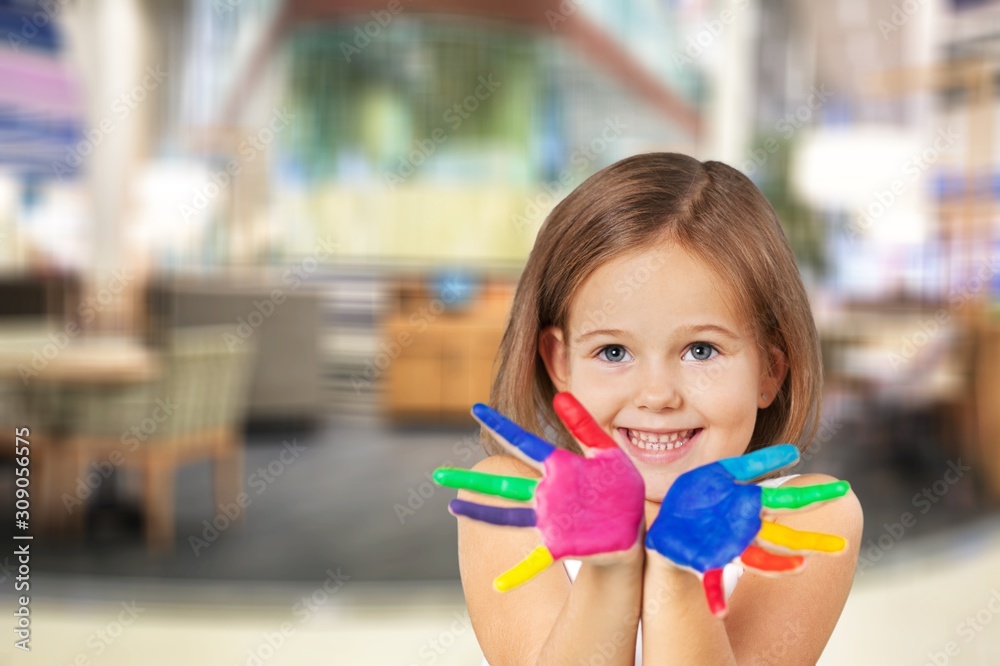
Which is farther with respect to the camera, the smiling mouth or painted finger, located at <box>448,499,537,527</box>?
the smiling mouth

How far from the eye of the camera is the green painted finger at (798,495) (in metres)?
0.63

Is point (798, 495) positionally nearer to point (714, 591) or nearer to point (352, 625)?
point (714, 591)

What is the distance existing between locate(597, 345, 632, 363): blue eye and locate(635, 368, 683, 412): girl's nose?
3cm

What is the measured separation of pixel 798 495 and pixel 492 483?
0.20 meters

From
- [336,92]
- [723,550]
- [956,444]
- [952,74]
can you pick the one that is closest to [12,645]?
[723,550]

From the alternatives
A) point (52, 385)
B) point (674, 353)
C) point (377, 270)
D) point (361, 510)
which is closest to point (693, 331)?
point (674, 353)

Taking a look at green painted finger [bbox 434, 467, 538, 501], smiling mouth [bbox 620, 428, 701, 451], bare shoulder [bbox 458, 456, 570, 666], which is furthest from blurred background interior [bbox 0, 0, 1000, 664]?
green painted finger [bbox 434, 467, 538, 501]

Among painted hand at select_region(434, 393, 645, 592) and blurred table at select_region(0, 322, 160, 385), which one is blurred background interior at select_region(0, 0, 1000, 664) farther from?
painted hand at select_region(434, 393, 645, 592)

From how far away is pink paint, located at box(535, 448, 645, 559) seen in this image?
0.62 metres

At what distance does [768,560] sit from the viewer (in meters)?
0.61

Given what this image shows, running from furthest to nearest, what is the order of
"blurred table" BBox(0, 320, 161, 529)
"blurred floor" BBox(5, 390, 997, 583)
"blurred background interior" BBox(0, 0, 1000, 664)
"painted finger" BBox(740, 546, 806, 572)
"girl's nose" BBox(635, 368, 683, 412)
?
"blurred table" BBox(0, 320, 161, 529), "blurred floor" BBox(5, 390, 997, 583), "blurred background interior" BBox(0, 0, 1000, 664), "girl's nose" BBox(635, 368, 683, 412), "painted finger" BBox(740, 546, 806, 572)

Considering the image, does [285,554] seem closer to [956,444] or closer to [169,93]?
[956,444]

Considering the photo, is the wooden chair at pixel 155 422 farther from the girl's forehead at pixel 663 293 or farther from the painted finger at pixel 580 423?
the painted finger at pixel 580 423

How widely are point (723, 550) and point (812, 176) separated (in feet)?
19.0
